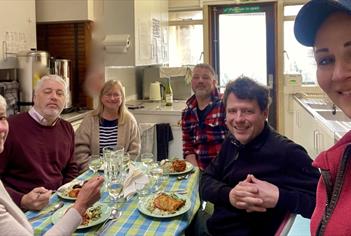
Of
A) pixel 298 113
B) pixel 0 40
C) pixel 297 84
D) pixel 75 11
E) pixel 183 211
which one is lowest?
pixel 183 211

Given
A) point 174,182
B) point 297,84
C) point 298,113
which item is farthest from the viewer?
point 297,84

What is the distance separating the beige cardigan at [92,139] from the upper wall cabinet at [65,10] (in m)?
1.37

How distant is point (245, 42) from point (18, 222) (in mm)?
4465

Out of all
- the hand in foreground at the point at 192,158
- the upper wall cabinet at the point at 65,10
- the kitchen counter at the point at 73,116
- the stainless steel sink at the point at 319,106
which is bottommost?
→ the hand in foreground at the point at 192,158

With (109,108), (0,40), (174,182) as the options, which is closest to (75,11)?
(0,40)

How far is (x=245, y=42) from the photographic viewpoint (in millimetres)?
5008

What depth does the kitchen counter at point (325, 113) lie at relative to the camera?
8.84 ft

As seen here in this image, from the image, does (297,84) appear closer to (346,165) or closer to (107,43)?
(107,43)

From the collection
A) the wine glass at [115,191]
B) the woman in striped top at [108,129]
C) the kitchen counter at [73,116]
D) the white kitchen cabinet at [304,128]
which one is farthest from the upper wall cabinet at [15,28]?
the white kitchen cabinet at [304,128]

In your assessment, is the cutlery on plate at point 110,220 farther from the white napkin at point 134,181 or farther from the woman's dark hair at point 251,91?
the woman's dark hair at point 251,91

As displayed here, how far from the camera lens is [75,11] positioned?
343cm

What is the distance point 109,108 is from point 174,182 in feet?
3.28

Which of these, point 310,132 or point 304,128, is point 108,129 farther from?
point 304,128

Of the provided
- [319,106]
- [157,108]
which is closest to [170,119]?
[157,108]
